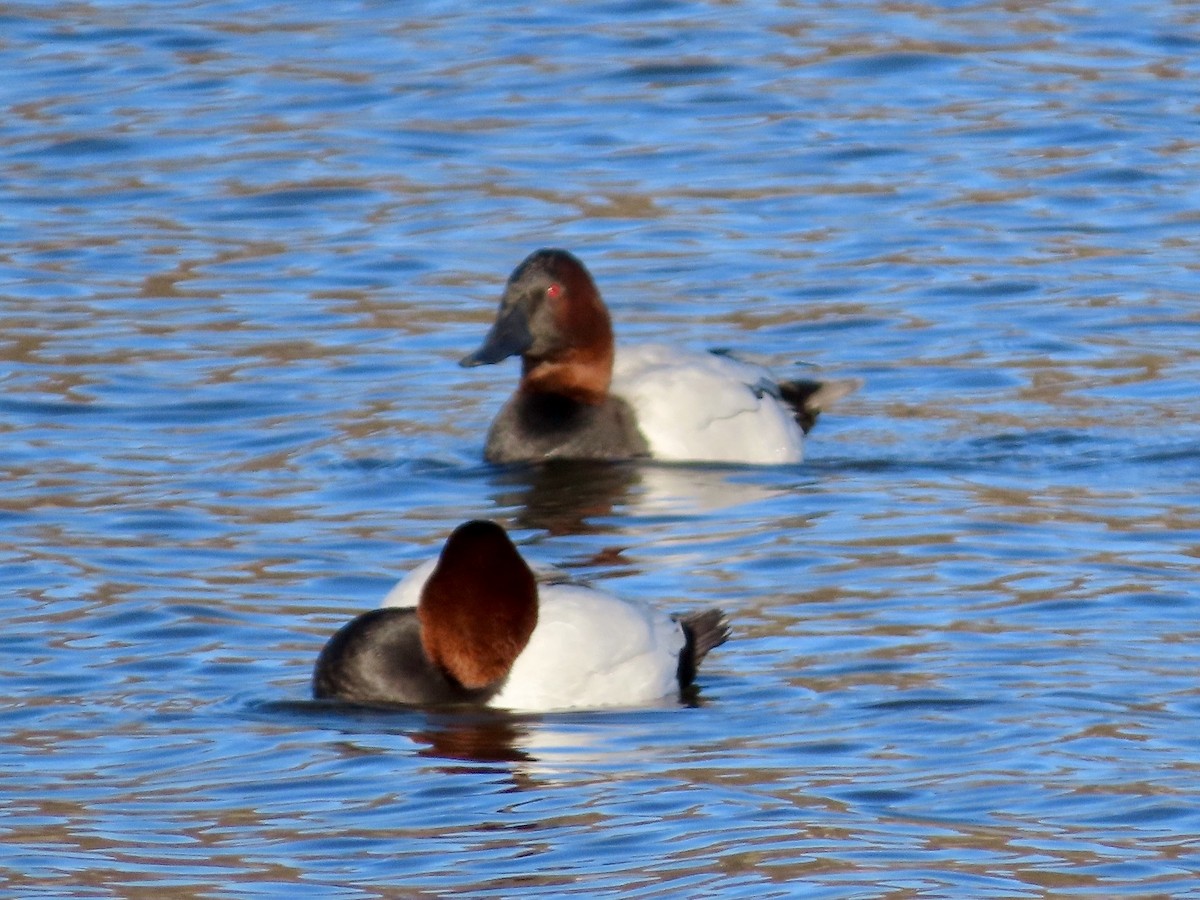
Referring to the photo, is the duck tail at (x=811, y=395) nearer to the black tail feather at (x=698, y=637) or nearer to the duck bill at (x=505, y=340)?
the duck bill at (x=505, y=340)

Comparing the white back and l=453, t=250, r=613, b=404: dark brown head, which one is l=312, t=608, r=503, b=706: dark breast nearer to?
the white back

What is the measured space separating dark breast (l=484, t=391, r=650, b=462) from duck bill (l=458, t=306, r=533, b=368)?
25 centimetres

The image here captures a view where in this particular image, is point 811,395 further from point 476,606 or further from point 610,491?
point 476,606

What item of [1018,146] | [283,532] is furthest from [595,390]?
[1018,146]

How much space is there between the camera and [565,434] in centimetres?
1141

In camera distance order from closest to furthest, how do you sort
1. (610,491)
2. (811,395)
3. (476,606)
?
(476,606), (610,491), (811,395)

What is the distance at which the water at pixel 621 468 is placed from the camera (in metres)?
6.70

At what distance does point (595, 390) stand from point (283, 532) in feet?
6.84

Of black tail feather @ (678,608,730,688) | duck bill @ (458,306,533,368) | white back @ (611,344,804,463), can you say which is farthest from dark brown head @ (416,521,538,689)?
duck bill @ (458,306,533,368)

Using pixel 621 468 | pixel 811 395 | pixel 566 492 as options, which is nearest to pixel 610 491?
pixel 566 492

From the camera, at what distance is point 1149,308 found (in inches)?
524

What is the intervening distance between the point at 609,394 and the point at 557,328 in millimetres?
362

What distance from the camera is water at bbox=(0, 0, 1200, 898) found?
6.70 m

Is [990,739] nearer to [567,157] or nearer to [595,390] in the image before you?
[595,390]
